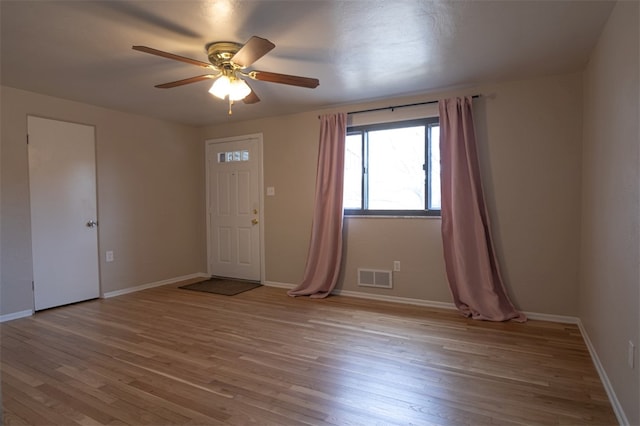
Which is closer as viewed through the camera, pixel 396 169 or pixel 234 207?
pixel 396 169

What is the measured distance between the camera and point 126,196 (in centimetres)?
464

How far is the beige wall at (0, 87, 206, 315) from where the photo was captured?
3.56m

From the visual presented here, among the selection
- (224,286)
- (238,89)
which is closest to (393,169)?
(238,89)

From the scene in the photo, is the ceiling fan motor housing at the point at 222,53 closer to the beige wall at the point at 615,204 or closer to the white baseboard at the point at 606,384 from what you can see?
the beige wall at the point at 615,204

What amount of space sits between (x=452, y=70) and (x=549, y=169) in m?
1.35

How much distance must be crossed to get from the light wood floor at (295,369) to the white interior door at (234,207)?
5.03ft

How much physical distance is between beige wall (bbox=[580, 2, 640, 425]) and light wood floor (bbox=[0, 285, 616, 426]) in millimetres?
310

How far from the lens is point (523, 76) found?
3.30 metres

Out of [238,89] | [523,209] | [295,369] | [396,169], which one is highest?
[238,89]

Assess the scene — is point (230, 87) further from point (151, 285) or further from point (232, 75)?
point (151, 285)

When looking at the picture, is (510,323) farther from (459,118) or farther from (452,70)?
(452,70)

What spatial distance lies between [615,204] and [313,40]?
7.48ft

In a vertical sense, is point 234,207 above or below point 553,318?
above

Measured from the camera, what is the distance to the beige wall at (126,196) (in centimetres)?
356
